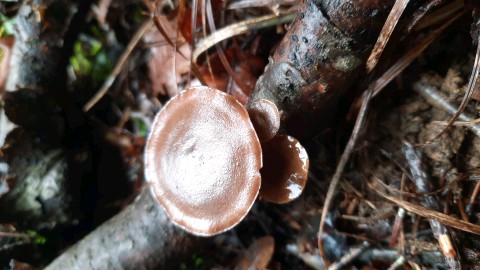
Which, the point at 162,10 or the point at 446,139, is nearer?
the point at 446,139

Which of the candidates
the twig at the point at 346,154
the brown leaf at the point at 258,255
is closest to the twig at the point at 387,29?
the twig at the point at 346,154

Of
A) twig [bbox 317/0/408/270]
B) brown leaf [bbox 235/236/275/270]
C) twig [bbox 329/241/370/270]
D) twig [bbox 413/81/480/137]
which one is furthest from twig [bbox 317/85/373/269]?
brown leaf [bbox 235/236/275/270]

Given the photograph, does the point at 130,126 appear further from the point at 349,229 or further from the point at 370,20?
the point at 370,20

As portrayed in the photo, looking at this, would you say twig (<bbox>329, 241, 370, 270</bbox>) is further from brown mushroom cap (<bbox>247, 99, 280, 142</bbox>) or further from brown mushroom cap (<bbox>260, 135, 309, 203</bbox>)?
brown mushroom cap (<bbox>247, 99, 280, 142</bbox>)

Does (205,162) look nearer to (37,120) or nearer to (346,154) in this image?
(346,154)

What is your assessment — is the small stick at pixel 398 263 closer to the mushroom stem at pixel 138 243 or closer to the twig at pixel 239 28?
the mushroom stem at pixel 138 243

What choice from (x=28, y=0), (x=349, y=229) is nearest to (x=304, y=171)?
(x=349, y=229)
